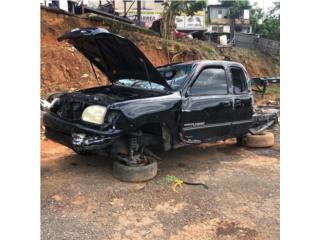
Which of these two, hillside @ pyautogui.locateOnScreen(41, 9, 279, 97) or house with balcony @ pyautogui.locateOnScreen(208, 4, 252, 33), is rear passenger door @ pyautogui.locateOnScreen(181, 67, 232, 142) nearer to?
hillside @ pyautogui.locateOnScreen(41, 9, 279, 97)

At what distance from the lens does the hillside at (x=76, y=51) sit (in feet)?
32.8

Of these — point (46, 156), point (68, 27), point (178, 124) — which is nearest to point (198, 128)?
point (178, 124)

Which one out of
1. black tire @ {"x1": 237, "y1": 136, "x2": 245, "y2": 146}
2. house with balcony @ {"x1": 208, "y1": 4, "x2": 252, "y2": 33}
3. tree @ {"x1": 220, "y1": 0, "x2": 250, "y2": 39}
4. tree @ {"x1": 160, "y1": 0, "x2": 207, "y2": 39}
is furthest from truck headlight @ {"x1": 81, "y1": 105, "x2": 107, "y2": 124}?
house with balcony @ {"x1": 208, "y1": 4, "x2": 252, "y2": 33}

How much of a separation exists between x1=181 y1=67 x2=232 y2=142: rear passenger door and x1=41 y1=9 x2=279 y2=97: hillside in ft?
17.1

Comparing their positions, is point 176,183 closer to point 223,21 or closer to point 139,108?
point 139,108

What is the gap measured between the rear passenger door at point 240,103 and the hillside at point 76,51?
530 centimetres

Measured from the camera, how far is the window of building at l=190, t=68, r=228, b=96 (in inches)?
201

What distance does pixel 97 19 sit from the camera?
12.5m

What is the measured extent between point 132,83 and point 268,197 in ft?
8.37

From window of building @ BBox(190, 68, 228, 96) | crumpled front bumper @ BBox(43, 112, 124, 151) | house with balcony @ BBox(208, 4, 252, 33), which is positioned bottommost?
crumpled front bumper @ BBox(43, 112, 124, 151)

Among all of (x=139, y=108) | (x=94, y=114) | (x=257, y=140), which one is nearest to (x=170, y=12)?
(x=257, y=140)

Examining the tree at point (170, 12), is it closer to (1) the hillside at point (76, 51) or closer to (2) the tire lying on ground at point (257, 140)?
(1) the hillside at point (76, 51)

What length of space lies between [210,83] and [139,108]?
1.52 meters

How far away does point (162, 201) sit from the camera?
159 inches
